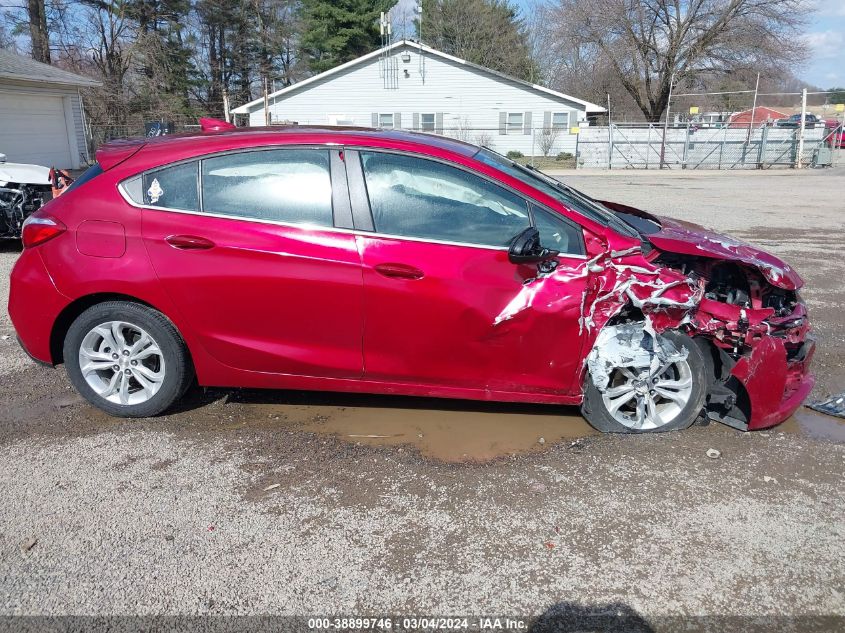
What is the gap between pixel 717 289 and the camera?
13.8 ft

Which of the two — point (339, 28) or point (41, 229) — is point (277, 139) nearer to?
point (41, 229)

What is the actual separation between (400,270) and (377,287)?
6.3 inches

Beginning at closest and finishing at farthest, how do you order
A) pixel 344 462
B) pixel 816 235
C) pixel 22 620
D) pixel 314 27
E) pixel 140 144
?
pixel 22 620 → pixel 344 462 → pixel 140 144 → pixel 816 235 → pixel 314 27

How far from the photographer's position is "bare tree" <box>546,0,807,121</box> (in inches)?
1414

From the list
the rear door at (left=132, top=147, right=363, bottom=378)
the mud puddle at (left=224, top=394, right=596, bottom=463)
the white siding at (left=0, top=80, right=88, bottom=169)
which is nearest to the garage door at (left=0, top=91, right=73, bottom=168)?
the white siding at (left=0, top=80, right=88, bottom=169)

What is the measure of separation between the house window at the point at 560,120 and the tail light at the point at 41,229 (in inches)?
1391

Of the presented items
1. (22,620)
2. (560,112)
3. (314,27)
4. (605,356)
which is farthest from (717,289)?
(314,27)

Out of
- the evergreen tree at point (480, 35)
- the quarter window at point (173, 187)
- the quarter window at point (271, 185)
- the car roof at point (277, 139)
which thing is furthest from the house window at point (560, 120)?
the quarter window at point (173, 187)

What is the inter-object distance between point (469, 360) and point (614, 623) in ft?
5.30

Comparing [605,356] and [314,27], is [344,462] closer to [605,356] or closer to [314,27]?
[605,356]

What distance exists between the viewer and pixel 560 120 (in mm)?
36750

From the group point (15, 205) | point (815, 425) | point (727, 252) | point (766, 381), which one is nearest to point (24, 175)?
point (15, 205)

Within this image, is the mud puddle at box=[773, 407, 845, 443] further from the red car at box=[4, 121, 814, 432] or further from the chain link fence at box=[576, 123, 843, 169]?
the chain link fence at box=[576, 123, 843, 169]

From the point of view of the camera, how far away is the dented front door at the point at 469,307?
3.64 meters
